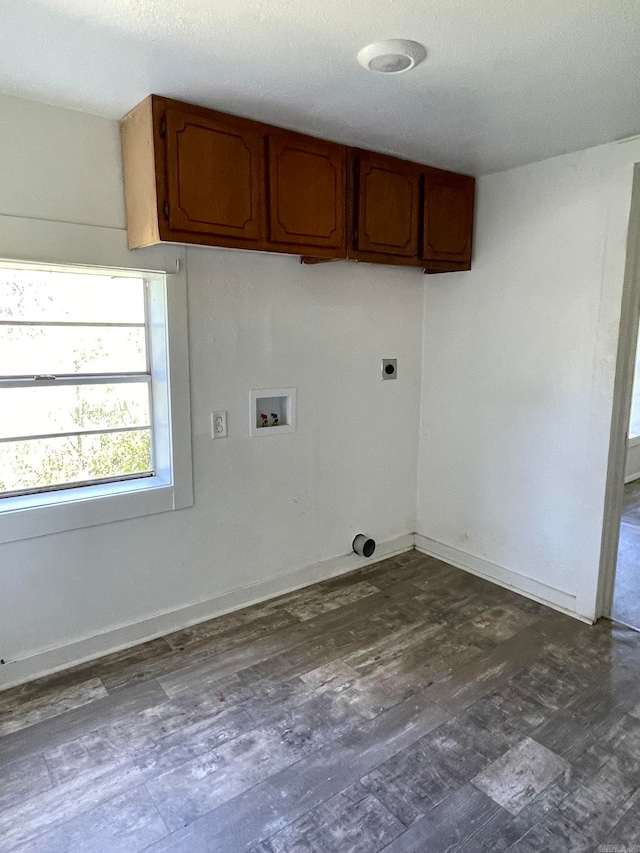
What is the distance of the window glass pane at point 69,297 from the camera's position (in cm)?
225

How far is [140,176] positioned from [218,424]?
3.73ft

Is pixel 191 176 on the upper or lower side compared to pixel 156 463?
upper

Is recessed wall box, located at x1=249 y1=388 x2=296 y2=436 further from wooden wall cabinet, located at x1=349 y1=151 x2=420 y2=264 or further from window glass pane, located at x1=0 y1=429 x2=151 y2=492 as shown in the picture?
wooden wall cabinet, located at x1=349 y1=151 x2=420 y2=264

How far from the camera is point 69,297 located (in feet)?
7.79

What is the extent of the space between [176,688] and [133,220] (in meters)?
1.95

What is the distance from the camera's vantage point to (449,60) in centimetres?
173

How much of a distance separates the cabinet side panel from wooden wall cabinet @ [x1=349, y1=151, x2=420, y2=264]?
96 centimetres

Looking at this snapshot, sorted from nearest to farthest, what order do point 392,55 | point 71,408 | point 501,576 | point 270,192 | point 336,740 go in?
point 392,55, point 336,740, point 270,192, point 71,408, point 501,576

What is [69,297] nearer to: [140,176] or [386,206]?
[140,176]

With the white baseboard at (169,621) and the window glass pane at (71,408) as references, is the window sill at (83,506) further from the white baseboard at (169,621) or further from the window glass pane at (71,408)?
the white baseboard at (169,621)

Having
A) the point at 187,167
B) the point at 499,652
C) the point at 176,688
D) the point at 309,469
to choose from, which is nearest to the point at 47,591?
the point at 176,688

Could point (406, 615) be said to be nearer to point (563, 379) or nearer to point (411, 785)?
point (411, 785)

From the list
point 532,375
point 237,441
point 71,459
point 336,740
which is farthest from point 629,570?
point 71,459

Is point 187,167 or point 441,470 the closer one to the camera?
point 187,167
